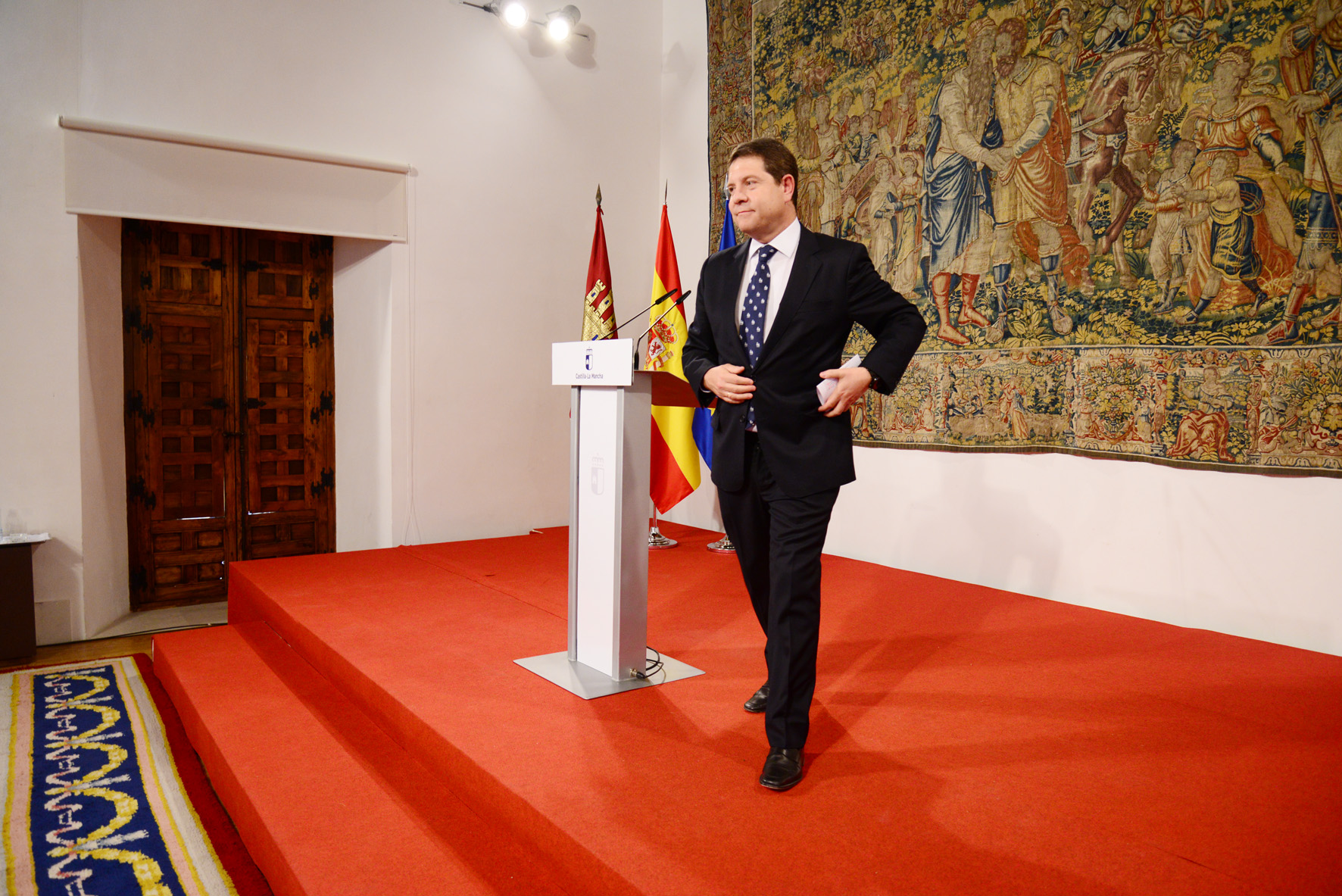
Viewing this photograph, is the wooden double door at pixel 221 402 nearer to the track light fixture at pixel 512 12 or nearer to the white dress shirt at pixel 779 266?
the track light fixture at pixel 512 12

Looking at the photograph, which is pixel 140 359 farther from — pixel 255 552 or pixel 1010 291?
pixel 1010 291

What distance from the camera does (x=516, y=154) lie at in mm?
5891

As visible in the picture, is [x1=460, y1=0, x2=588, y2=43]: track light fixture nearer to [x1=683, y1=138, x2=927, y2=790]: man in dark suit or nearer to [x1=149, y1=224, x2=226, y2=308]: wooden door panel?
[x1=149, y1=224, x2=226, y2=308]: wooden door panel

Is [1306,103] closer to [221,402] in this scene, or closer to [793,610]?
[793,610]

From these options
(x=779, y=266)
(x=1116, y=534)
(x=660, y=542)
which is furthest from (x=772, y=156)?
(x=660, y=542)

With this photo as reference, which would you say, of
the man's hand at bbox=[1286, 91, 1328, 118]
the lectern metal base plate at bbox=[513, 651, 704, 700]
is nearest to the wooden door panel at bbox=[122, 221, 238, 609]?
the lectern metal base plate at bbox=[513, 651, 704, 700]

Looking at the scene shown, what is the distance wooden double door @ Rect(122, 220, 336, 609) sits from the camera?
504cm

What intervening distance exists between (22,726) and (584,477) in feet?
7.84

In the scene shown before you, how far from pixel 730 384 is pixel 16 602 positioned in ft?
12.9

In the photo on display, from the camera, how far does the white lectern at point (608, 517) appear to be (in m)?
2.58

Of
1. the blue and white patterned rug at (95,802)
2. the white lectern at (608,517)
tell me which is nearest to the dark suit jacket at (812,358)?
the white lectern at (608,517)

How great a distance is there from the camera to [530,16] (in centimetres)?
583

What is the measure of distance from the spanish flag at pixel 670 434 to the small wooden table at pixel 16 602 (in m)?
3.22

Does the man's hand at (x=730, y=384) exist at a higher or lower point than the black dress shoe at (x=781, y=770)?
higher
